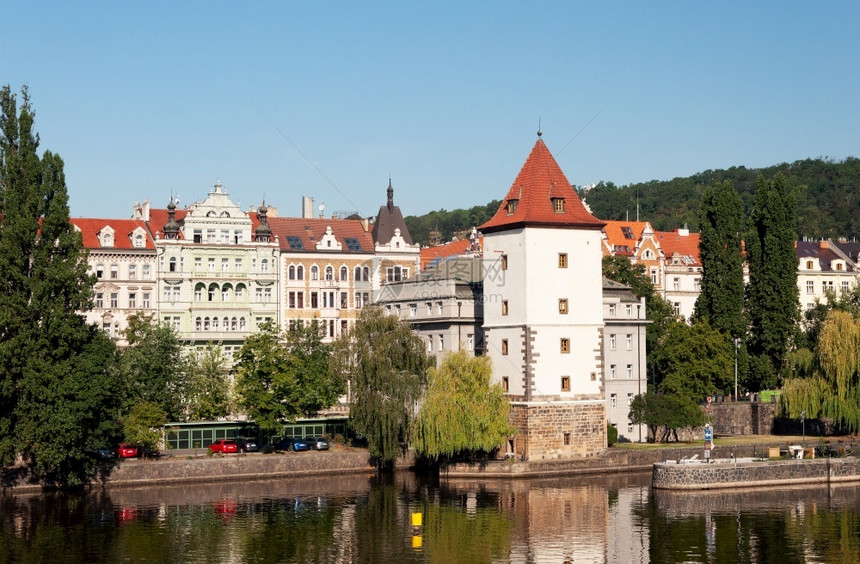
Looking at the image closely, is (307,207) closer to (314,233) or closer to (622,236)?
(314,233)

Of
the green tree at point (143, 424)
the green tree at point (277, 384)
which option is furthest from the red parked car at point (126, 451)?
the green tree at point (277, 384)

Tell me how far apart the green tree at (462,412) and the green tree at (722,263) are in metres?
28.1

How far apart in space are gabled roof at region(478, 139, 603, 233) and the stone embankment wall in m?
15.8

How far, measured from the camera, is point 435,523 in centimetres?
5978

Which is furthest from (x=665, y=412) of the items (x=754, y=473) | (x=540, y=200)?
(x=540, y=200)

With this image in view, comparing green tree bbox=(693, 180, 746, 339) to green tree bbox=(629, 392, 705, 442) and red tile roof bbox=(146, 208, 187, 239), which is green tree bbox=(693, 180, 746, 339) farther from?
red tile roof bbox=(146, 208, 187, 239)

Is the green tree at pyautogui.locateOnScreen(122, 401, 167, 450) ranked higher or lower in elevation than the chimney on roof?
lower

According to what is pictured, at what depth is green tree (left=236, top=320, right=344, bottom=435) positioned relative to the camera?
78.2 meters

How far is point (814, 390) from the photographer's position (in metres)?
84.2

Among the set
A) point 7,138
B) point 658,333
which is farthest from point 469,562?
point 658,333

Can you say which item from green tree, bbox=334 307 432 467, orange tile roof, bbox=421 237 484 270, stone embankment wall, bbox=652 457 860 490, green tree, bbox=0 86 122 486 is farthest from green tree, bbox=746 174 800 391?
green tree, bbox=0 86 122 486

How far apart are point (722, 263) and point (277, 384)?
1482 inches

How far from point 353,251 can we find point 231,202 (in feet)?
33.7

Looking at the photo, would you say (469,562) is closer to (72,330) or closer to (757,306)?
(72,330)
